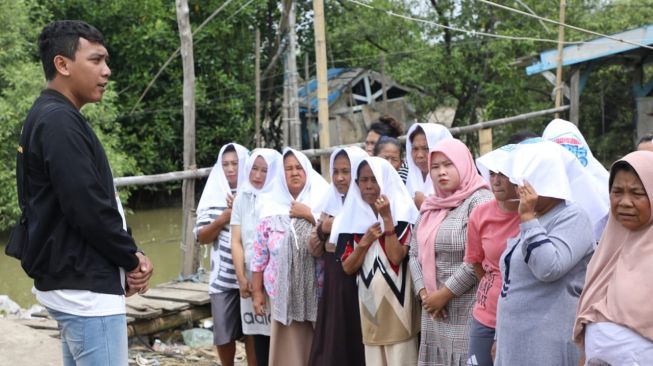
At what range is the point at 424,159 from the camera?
468 centimetres

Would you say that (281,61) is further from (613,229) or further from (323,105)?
(613,229)

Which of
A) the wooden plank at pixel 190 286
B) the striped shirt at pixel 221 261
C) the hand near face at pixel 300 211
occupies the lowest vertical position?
the wooden plank at pixel 190 286

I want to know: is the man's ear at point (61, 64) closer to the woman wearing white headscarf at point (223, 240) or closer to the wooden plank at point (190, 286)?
the woman wearing white headscarf at point (223, 240)

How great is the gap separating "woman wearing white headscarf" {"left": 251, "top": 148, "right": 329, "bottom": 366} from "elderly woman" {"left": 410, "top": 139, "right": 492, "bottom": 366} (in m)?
0.88

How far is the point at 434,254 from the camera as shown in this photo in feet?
12.4

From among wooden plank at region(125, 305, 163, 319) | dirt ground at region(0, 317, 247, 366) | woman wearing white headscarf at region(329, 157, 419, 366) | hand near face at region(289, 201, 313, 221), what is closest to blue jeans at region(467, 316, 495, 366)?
woman wearing white headscarf at region(329, 157, 419, 366)

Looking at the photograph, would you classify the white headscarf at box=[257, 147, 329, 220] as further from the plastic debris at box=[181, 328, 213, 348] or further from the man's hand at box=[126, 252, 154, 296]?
the man's hand at box=[126, 252, 154, 296]

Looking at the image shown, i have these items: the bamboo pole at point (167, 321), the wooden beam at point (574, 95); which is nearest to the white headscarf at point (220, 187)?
the bamboo pole at point (167, 321)

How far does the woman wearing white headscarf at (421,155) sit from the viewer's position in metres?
4.64

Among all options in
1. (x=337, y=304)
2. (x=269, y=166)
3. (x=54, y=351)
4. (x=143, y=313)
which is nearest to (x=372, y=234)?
(x=337, y=304)

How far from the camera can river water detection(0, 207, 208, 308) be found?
1029cm

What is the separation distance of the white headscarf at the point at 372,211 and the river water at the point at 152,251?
3.11 metres

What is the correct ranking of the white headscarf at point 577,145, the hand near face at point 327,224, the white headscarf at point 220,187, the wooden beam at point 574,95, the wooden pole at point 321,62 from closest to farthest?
the white headscarf at point 577,145 → the hand near face at point 327,224 → the white headscarf at point 220,187 → the wooden pole at point 321,62 → the wooden beam at point 574,95

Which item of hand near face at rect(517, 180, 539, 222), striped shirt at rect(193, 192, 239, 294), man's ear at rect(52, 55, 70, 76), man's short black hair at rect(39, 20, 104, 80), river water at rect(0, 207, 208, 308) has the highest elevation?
man's short black hair at rect(39, 20, 104, 80)
